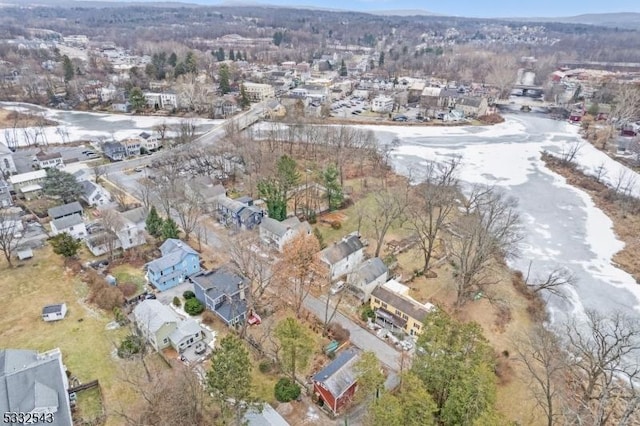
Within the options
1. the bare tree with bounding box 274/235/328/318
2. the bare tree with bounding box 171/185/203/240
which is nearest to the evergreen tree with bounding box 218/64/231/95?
the bare tree with bounding box 171/185/203/240

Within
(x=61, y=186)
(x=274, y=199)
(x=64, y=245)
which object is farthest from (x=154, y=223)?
(x=61, y=186)

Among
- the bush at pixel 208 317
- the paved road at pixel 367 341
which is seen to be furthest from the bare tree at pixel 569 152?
the bush at pixel 208 317

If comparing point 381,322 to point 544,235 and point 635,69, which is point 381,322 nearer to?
point 544,235

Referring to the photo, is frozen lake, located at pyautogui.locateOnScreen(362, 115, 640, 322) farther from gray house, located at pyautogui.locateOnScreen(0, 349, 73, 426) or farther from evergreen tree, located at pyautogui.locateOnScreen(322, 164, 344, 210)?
gray house, located at pyautogui.locateOnScreen(0, 349, 73, 426)

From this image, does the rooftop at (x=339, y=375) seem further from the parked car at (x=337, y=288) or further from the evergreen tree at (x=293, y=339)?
the parked car at (x=337, y=288)

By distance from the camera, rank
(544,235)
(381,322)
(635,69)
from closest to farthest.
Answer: (381,322) < (544,235) < (635,69)

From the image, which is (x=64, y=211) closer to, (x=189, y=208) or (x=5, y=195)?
(x=5, y=195)

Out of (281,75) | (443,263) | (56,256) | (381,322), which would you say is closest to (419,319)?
(381,322)
